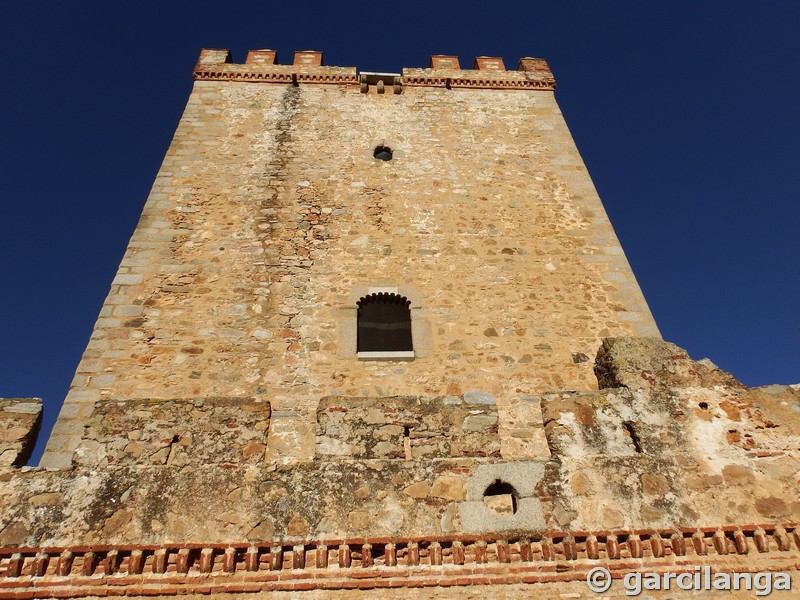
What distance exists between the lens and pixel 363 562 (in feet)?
11.5

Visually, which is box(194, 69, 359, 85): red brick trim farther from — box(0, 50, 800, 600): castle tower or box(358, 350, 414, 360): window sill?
box(358, 350, 414, 360): window sill

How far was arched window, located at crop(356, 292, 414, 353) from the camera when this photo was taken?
7746 millimetres

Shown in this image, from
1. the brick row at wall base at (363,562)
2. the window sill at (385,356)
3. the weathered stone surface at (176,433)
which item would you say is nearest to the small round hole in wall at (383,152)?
the window sill at (385,356)

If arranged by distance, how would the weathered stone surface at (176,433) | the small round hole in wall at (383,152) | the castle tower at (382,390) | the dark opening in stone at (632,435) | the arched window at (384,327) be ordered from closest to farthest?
the castle tower at (382,390), the weathered stone surface at (176,433), the dark opening in stone at (632,435), the arched window at (384,327), the small round hole in wall at (383,152)

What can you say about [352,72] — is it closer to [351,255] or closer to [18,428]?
[351,255]

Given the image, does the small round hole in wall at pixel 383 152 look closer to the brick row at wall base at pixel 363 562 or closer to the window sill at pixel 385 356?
the window sill at pixel 385 356

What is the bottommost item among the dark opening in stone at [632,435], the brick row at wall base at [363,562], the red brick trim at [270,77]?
the brick row at wall base at [363,562]

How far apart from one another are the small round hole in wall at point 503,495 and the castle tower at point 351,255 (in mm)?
2362

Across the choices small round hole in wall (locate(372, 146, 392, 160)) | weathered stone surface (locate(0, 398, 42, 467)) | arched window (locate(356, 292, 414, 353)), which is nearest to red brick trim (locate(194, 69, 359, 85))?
small round hole in wall (locate(372, 146, 392, 160))

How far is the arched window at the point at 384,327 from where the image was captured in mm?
7746

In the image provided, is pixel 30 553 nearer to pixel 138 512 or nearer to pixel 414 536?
pixel 138 512

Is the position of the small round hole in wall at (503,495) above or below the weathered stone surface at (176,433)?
below

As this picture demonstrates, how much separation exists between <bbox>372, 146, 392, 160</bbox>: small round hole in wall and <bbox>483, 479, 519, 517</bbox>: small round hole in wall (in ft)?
22.3

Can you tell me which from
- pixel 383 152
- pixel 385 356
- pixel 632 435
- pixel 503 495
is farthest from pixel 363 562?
pixel 383 152
